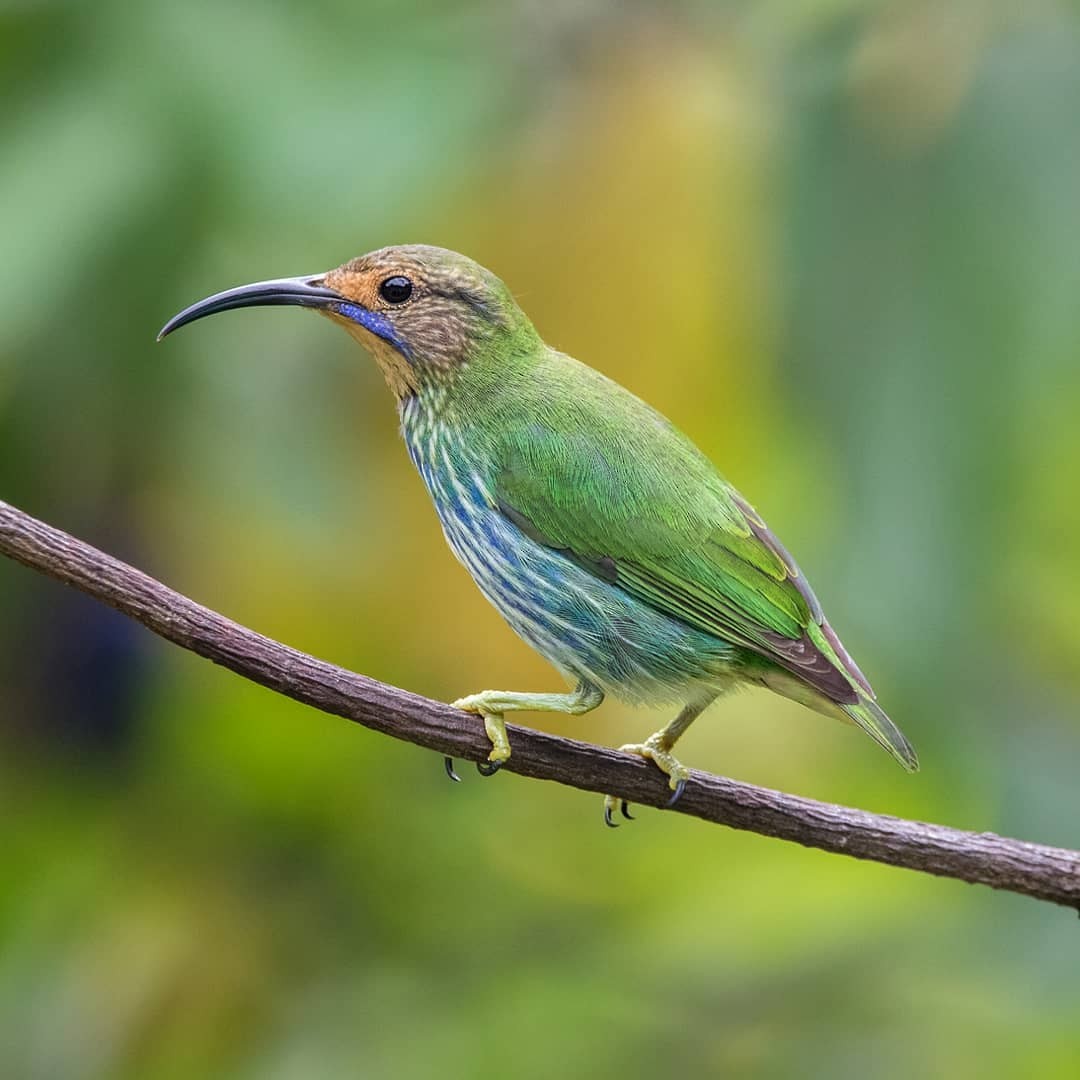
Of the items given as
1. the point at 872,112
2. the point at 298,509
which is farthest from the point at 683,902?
the point at 872,112

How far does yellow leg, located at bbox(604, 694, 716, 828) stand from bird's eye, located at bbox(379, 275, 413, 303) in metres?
0.98

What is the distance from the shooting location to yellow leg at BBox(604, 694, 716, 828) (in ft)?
8.93

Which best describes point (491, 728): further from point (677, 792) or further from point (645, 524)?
point (645, 524)

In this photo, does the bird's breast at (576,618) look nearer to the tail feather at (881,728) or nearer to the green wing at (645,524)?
the green wing at (645,524)

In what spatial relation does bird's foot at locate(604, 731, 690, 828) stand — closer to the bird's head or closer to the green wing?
the green wing

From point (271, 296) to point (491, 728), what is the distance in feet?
2.96

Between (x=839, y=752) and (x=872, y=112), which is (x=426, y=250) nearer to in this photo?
(x=872, y=112)

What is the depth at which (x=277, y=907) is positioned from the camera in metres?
3.40

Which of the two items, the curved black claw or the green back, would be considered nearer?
the curved black claw

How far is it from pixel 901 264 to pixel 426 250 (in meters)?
0.92

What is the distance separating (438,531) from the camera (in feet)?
10.3

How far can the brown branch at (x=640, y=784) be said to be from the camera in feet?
7.37

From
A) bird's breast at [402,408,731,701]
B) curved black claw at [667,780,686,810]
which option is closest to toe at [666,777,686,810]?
curved black claw at [667,780,686,810]

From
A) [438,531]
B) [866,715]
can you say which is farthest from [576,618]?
[866,715]
